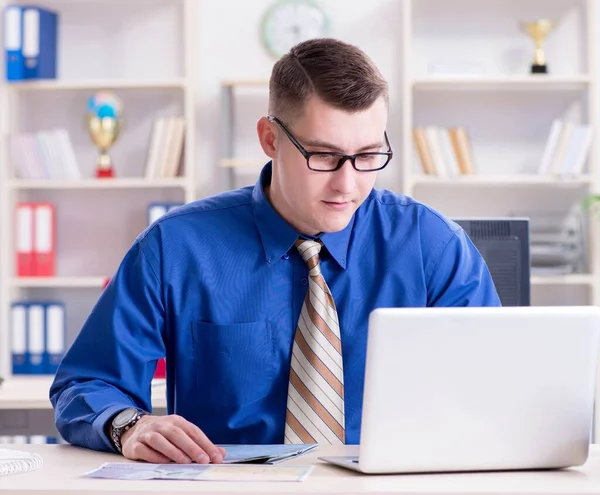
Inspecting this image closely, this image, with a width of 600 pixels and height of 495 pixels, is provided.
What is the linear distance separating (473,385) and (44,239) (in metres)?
3.45

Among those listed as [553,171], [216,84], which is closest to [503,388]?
[553,171]

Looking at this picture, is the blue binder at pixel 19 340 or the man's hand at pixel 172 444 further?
the blue binder at pixel 19 340

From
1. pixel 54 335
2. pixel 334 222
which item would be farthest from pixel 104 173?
pixel 334 222

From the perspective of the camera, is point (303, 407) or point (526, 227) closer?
point (303, 407)

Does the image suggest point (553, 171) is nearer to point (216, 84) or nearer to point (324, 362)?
point (216, 84)

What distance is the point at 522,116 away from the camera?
4.50 meters

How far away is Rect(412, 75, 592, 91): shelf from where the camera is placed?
13.9ft

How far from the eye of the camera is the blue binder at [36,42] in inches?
172

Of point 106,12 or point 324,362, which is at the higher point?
point 106,12

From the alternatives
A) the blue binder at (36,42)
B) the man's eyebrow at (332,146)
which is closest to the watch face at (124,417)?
the man's eyebrow at (332,146)

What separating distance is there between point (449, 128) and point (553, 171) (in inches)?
19.8

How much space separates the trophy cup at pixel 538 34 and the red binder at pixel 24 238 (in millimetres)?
2258

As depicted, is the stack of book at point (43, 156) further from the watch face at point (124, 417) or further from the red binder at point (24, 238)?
the watch face at point (124, 417)

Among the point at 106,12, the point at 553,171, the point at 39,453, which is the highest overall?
the point at 106,12
